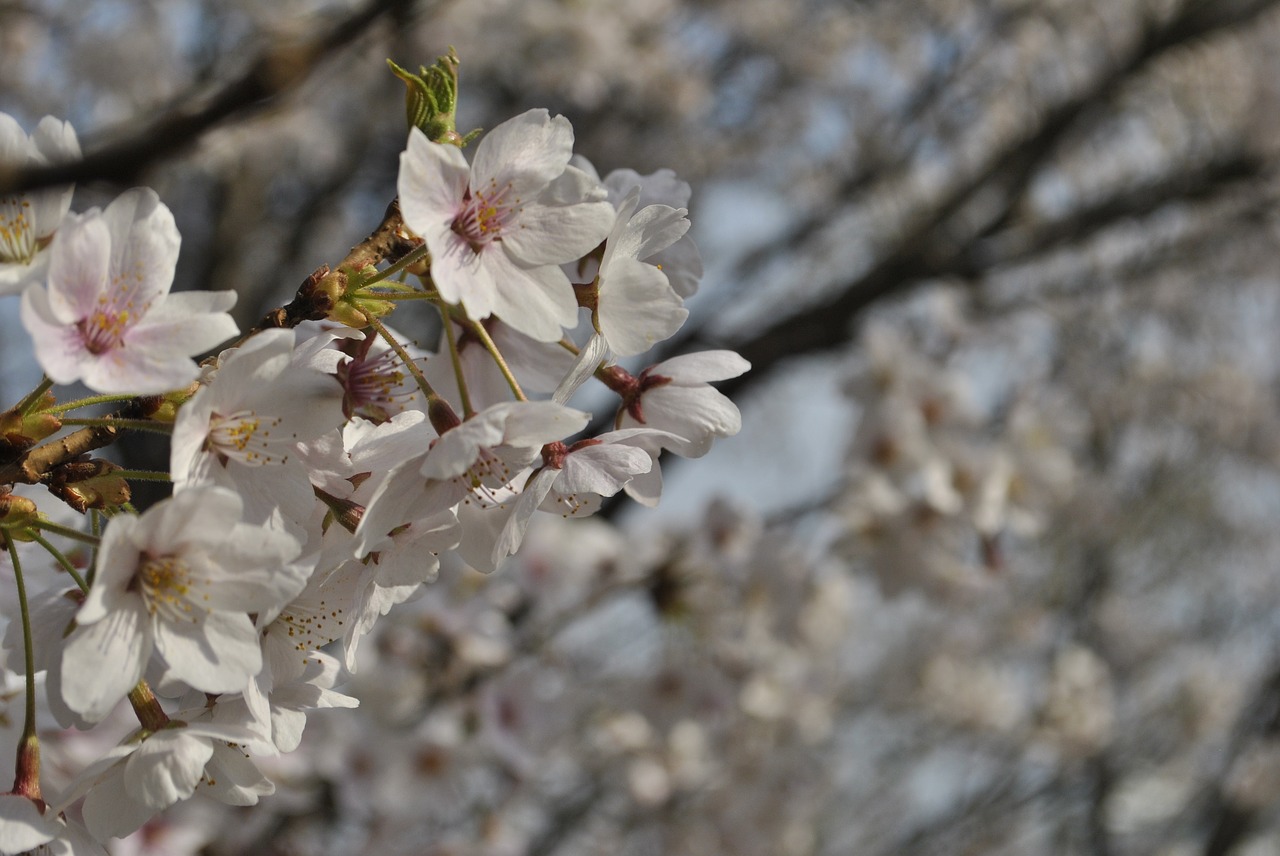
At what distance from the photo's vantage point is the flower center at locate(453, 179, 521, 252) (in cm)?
87

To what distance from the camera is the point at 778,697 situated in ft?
12.9

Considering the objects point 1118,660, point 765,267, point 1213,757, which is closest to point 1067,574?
point 1118,660

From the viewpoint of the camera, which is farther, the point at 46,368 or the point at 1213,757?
the point at 1213,757

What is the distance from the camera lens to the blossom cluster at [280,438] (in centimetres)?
79

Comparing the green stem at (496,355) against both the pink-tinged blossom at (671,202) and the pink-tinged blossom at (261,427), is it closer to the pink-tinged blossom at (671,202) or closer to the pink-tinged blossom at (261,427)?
the pink-tinged blossom at (261,427)

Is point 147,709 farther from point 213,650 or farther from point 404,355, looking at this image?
point 404,355

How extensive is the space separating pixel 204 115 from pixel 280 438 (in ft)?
0.82

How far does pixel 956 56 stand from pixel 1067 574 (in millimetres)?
4304

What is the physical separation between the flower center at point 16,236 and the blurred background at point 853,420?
0.13m

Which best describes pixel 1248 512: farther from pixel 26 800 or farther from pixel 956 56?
pixel 26 800

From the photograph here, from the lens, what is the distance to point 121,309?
0.81 meters

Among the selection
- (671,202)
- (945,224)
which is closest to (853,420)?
(945,224)

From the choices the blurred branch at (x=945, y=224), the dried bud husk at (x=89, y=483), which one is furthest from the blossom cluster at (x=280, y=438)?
the blurred branch at (x=945, y=224)

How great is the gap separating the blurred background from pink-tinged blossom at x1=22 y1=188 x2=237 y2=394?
9cm
